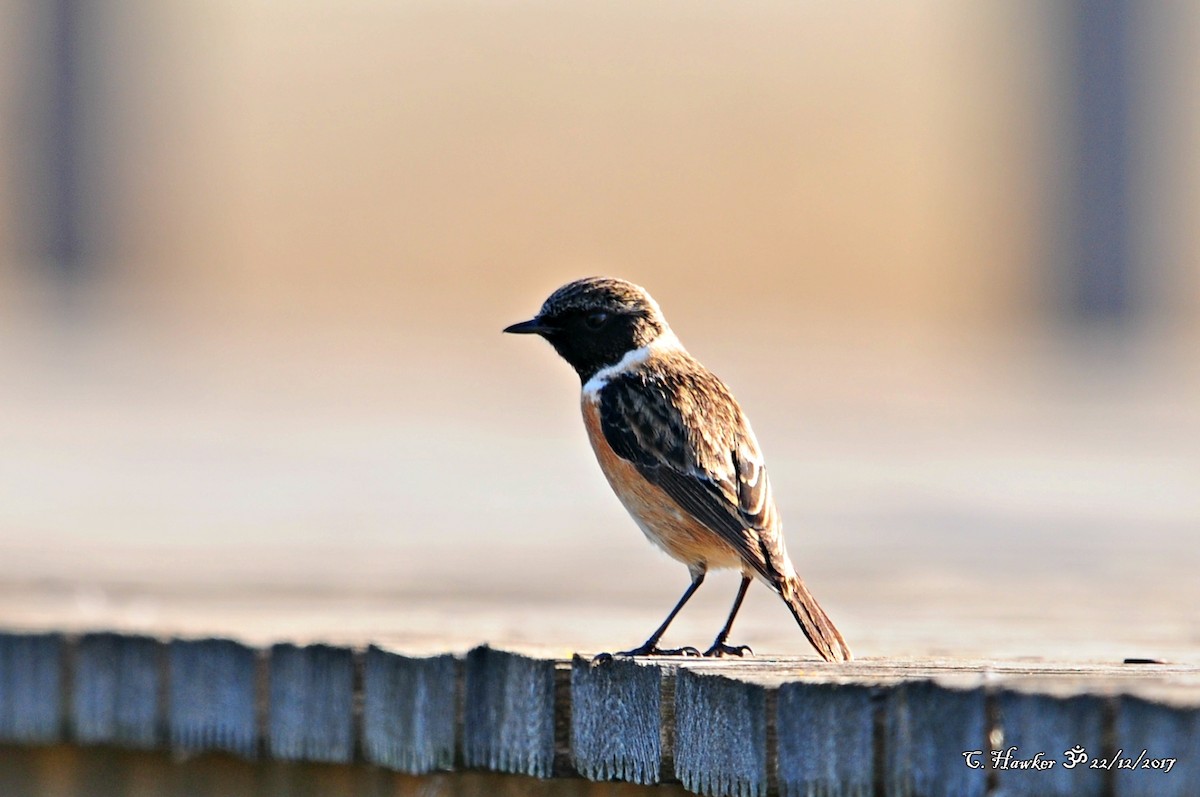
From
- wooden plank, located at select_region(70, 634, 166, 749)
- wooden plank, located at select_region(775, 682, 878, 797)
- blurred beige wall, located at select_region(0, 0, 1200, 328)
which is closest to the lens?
wooden plank, located at select_region(775, 682, 878, 797)

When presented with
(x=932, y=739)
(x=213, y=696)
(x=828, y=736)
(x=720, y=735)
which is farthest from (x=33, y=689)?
(x=932, y=739)

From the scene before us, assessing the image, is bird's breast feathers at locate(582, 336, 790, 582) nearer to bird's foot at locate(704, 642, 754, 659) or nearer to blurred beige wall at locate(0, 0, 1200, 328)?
bird's foot at locate(704, 642, 754, 659)

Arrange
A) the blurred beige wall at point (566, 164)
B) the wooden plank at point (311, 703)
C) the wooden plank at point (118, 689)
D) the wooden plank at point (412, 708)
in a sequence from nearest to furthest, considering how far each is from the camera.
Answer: the wooden plank at point (412, 708), the wooden plank at point (311, 703), the wooden plank at point (118, 689), the blurred beige wall at point (566, 164)

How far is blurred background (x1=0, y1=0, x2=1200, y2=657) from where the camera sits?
6.97 meters

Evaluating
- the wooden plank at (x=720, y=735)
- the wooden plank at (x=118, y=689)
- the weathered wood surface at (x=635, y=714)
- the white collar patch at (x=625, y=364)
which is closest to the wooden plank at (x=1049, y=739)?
the weathered wood surface at (x=635, y=714)

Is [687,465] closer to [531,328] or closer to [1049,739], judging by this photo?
[531,328]

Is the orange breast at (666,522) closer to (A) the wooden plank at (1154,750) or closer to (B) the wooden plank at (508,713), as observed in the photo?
(B) the wooden plank at (508,713)

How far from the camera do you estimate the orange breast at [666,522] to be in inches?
190

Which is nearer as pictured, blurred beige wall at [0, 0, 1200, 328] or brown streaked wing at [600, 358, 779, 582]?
brown streaked wing at [600, 358, 779, 582]

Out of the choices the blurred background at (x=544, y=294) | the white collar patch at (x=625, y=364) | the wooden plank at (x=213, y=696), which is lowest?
the wooden plank at (x=213, y=696)

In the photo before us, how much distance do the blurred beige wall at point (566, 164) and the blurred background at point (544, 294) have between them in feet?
0.24

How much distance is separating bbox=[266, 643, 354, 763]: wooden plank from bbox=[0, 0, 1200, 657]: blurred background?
1.32 feet

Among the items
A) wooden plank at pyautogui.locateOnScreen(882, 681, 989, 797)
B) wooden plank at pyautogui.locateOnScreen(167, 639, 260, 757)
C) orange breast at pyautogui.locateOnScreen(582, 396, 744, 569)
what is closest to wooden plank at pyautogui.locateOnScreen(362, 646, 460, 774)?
wooden plank at pyautogui.locateOnScreen(167, 639, 260, 757)

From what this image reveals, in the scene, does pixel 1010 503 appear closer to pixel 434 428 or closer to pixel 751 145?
pixel 434 428
